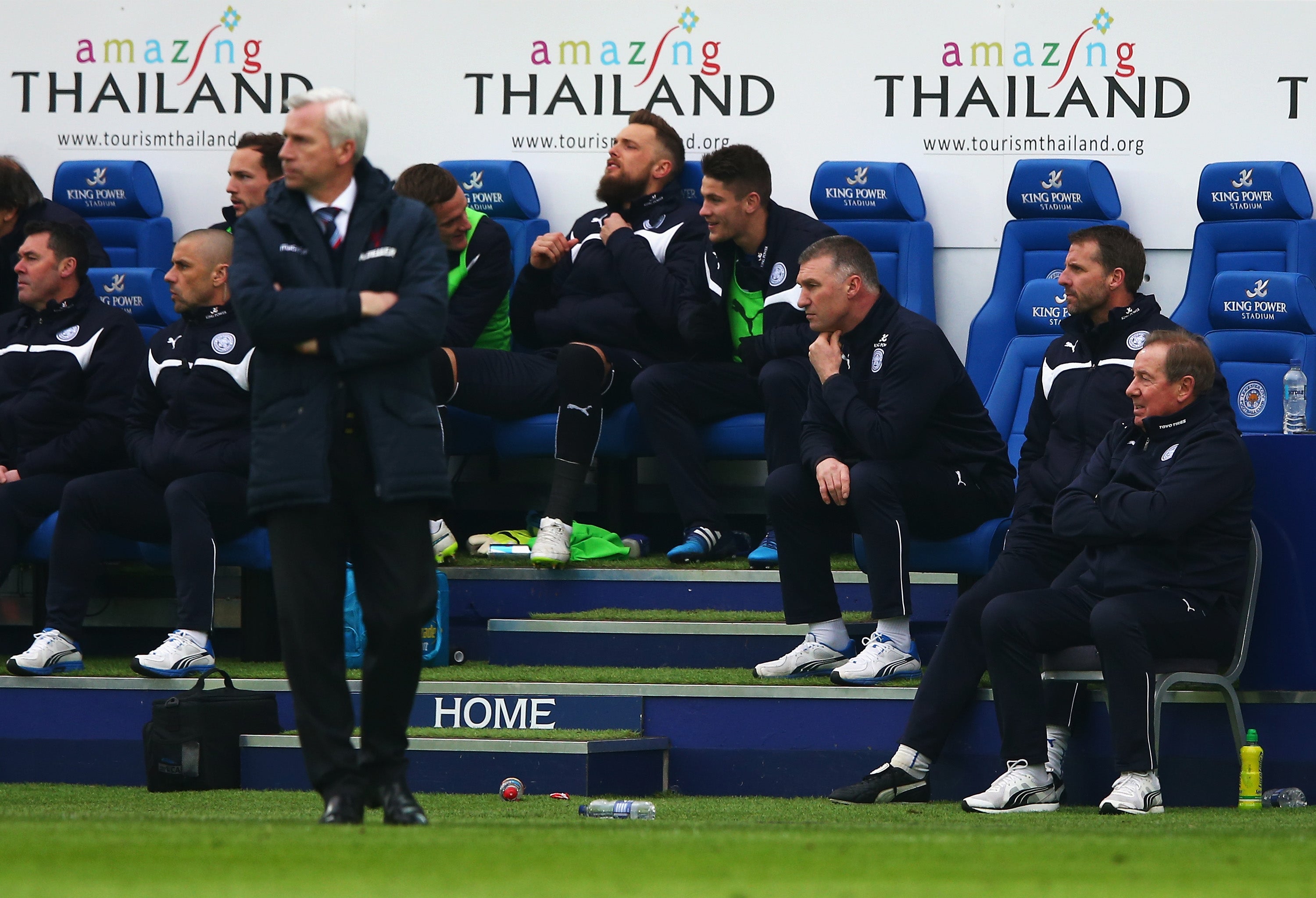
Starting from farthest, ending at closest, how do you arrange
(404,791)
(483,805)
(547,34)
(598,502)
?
1. (547,34)
2. (598,502)
3. (483,805)
4. (404,791)

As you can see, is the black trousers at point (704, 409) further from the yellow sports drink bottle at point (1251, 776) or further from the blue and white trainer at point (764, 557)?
the yellow sports drink bottle at point (1251, 776)

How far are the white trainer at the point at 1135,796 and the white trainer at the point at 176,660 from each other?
2.76 meters

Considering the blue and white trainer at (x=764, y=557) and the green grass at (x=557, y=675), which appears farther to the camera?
the blue and white trainer at (x=764, y=557)

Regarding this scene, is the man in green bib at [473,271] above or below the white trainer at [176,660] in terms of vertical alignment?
above

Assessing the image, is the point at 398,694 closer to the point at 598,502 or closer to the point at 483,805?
the point at 483,805

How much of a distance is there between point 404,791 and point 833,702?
5.77 ft

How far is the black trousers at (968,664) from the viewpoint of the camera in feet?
15.4

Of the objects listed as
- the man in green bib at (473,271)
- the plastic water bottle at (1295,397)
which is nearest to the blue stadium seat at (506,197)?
the man in green bib at (473,271)

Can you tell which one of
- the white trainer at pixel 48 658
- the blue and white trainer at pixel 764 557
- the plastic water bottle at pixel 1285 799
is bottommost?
the plastic water bottle at pixel 1285 799

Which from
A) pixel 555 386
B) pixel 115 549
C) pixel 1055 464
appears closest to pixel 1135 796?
pixel 1055 464

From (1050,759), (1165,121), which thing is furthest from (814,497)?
(1165,121)

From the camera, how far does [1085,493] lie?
4.68 m

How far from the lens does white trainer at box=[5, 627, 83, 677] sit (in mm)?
5609

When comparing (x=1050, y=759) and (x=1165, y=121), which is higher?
(x=1165, y=121)
